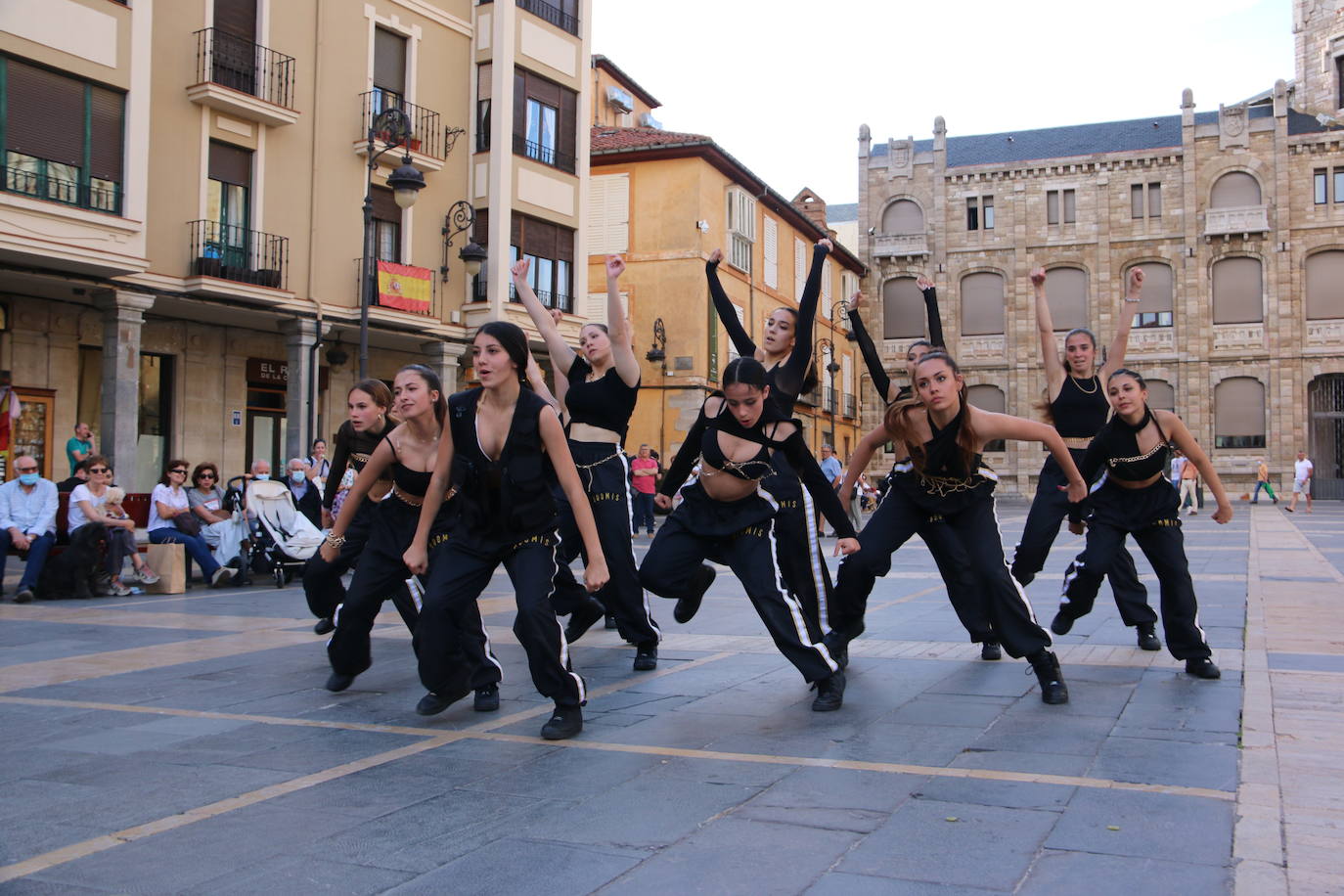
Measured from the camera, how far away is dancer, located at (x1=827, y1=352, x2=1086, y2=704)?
5805mm

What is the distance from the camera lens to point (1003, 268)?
53469mm

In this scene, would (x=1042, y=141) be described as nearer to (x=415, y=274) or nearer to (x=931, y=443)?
(x=415, y=274)

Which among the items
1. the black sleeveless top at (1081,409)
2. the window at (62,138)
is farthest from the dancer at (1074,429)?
the window at (62,138)

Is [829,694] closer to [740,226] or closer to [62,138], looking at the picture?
[62,138]

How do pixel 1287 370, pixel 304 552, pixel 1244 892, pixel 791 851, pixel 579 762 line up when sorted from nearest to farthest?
pixel 1244 892
pixel 791 851
pixel 579 762
pixel 304 552
pixel 1287 370

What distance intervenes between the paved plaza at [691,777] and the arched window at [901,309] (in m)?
48.2

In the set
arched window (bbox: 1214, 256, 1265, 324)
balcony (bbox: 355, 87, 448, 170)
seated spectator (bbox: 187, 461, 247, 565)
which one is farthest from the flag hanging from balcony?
arched window (bbox: 1214, 256, 1265, 324)

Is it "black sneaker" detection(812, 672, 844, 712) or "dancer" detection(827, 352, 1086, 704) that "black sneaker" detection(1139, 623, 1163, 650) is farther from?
"black sneaker" detection(812, 672, 844, 712)

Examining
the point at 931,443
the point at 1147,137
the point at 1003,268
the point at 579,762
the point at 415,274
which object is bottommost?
the point at 579,762

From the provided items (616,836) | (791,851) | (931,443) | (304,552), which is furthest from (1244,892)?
(304,552)

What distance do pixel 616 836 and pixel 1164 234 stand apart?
53.1 m

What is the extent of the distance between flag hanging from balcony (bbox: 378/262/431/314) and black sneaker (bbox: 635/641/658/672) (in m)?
18.2

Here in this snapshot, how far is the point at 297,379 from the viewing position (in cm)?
2248

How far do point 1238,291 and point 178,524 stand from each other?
4802cm
